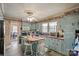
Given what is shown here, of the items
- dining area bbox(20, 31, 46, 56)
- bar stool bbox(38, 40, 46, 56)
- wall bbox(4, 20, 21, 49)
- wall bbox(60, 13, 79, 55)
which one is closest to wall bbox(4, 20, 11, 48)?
wall bbox(4, 20, 21, 49)

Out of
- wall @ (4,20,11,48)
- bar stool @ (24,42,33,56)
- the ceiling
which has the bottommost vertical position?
bar stool @ (24,42,33,56)

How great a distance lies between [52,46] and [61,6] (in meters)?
0.78

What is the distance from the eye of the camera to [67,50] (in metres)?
2.68

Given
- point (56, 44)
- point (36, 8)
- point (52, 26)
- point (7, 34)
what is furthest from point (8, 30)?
point (56, 44)

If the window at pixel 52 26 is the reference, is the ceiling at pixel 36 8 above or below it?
above

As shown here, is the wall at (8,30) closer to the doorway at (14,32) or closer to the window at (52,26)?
the doorway at (14,32)

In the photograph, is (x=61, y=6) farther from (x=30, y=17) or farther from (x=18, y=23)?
(x=18, y=23)

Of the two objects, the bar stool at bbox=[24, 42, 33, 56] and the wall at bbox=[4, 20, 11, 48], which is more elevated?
the wall at bbox=[4, 20, 11, 48]

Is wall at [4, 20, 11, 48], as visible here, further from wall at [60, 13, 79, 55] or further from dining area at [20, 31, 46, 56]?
wall at [60, 13, 79, 55]

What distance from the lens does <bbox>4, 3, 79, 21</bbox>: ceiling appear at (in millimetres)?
2645

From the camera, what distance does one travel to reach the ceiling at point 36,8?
2645mm

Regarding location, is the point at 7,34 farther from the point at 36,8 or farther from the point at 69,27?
→ the point at 69,27

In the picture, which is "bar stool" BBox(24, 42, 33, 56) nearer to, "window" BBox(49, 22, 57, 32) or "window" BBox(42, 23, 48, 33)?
"window" BBox(42, 23, 48, 33)

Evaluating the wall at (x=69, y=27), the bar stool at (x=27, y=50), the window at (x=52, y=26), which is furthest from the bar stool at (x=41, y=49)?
the wall at (x=69, y=27)
